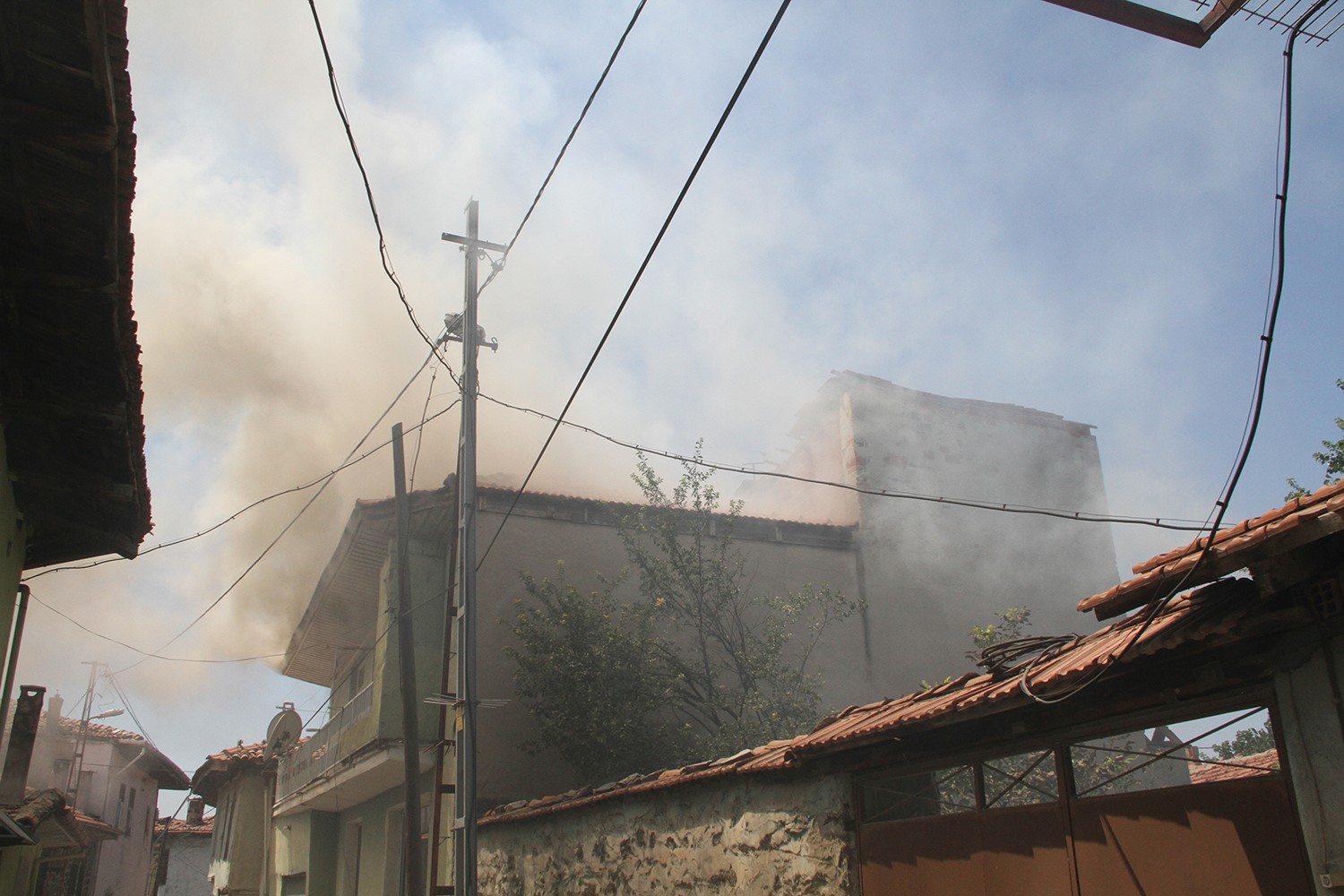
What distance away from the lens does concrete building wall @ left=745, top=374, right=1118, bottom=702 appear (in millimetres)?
20297

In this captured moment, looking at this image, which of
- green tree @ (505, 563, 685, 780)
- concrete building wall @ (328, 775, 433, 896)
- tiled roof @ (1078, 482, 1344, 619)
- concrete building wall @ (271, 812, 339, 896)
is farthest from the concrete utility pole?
concrete building wall @ (271, 812, 339, 896)

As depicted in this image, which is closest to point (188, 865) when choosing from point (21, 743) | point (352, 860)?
point (352, 860)

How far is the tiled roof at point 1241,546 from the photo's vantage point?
3900mm

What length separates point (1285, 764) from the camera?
176 inches

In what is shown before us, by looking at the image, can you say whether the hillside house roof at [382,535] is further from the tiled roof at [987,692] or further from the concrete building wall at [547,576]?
the tiled roof at [987,692]

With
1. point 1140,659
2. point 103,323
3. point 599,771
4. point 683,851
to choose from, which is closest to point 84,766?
point 599,771

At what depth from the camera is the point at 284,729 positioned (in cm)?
2111

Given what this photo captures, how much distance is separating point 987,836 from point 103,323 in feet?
19.2

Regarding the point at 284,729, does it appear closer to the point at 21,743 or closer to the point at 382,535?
the point at 382,535

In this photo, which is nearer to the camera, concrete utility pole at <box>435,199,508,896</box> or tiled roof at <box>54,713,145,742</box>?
concrete utility pole at <box>435,199,508,896</box>

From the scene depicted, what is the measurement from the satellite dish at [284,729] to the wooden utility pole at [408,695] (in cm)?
893

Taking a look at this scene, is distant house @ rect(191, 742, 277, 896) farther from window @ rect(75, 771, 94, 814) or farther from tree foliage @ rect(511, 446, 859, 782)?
tree foliage @ rect(511, 446, 859, 782)

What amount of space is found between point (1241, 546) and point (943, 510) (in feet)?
60.5

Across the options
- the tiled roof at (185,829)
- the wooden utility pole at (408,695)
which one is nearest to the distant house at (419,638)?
the wooden utility pole at (408,695)
